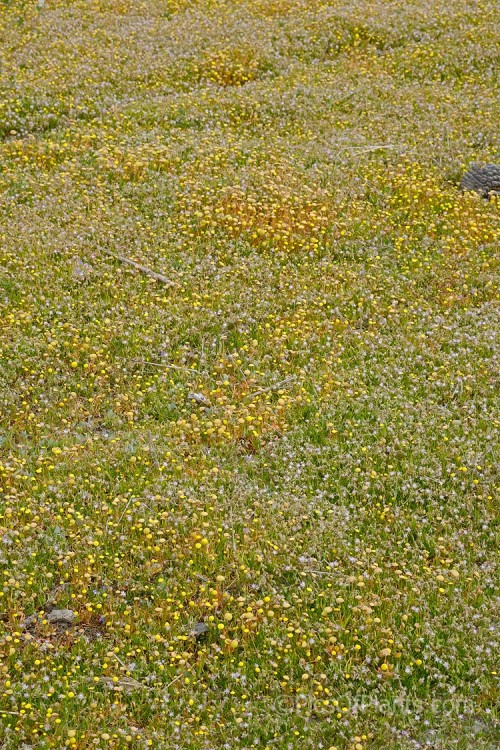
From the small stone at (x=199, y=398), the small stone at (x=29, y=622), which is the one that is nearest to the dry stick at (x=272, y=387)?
the small stone at (x=199, y=398)

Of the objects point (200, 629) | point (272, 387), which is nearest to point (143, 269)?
point (272, 387)

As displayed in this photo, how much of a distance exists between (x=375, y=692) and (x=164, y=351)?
16.7 feet

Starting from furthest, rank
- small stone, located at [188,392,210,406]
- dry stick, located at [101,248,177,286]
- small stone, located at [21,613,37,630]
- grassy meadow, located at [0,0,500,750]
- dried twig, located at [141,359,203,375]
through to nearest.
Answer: dry stick, located at [101,248,177,286] < dried twig, located at [141,359,203,375] < small stone, located at [188,392,210,406] < small stone, located at [21,613,37,630] < grassy meadow, located at [0,0,500,750]

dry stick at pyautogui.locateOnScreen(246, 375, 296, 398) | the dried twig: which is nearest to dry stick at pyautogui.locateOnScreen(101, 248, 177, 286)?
the dried twig

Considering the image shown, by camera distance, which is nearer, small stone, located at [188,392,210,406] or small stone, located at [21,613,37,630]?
small stone, located at [21,613,37,630]

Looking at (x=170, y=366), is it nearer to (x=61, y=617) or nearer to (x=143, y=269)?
(x=143, y=269)

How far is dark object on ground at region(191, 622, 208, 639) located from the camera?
705 cm

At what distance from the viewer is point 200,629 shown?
23.2 feet

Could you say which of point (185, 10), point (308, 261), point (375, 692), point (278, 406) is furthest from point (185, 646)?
point (185, 10)

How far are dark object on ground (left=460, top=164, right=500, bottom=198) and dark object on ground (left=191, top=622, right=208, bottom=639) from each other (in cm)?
938

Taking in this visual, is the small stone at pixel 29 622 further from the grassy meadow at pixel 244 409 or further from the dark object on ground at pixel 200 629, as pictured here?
the dark object on ground at pixel 200 629

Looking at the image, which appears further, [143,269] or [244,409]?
[143,269]

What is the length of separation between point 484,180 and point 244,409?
7020 mm

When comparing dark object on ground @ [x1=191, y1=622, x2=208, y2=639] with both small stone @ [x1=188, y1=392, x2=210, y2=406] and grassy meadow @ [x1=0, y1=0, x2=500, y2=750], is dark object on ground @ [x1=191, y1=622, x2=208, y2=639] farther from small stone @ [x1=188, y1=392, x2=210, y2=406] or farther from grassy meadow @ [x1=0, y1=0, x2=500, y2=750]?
small stone @ [x1=188, y1=392, x2=210, y2=406]
